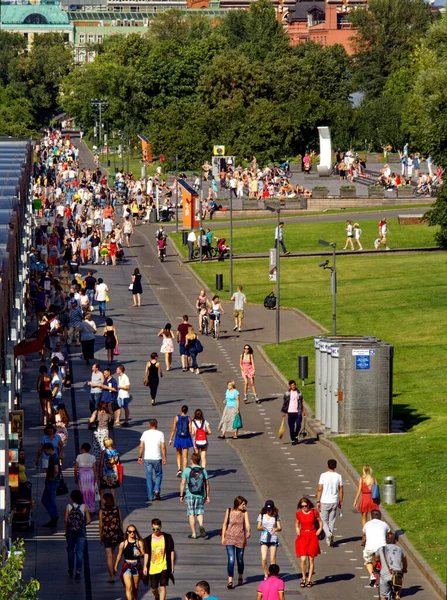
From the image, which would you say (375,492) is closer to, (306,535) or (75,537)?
(306,535)

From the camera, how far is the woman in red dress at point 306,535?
26.5 m

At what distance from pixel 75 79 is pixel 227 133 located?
4500 cm

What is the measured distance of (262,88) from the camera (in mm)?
129625

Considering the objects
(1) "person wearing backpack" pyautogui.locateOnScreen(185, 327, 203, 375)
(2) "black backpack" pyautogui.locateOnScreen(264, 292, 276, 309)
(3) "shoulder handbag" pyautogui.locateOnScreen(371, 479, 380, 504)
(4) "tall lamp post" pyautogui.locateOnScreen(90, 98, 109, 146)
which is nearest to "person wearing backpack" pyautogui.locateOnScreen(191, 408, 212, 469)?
(3) "shoulder handbag" pyautogui.locateOnScreen(371, 479, 380, 504)

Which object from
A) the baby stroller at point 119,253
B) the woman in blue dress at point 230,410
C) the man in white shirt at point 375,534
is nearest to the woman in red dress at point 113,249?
the baby stroller at point 119,253

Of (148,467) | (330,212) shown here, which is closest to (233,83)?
(330,212)

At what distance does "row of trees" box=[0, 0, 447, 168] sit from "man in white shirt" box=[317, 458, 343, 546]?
39908 millimetres

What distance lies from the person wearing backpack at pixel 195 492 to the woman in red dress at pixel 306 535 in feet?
8.10

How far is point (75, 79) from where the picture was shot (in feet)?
516

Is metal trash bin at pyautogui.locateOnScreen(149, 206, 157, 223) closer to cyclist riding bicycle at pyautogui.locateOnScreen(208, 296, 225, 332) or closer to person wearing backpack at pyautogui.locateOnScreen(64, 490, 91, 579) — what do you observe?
cyclist riding bicycle at pyautogui.locateOnScreen(208, 296, 225, 332)

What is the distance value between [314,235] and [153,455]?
46.1 m

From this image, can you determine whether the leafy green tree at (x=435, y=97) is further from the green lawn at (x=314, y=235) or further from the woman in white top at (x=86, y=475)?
the woman in white top at (x=86, y=475)

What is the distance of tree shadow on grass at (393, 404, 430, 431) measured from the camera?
39.1m

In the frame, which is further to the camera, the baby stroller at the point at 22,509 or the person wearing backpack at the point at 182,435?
the person wearing backpack at the point at 182,435
